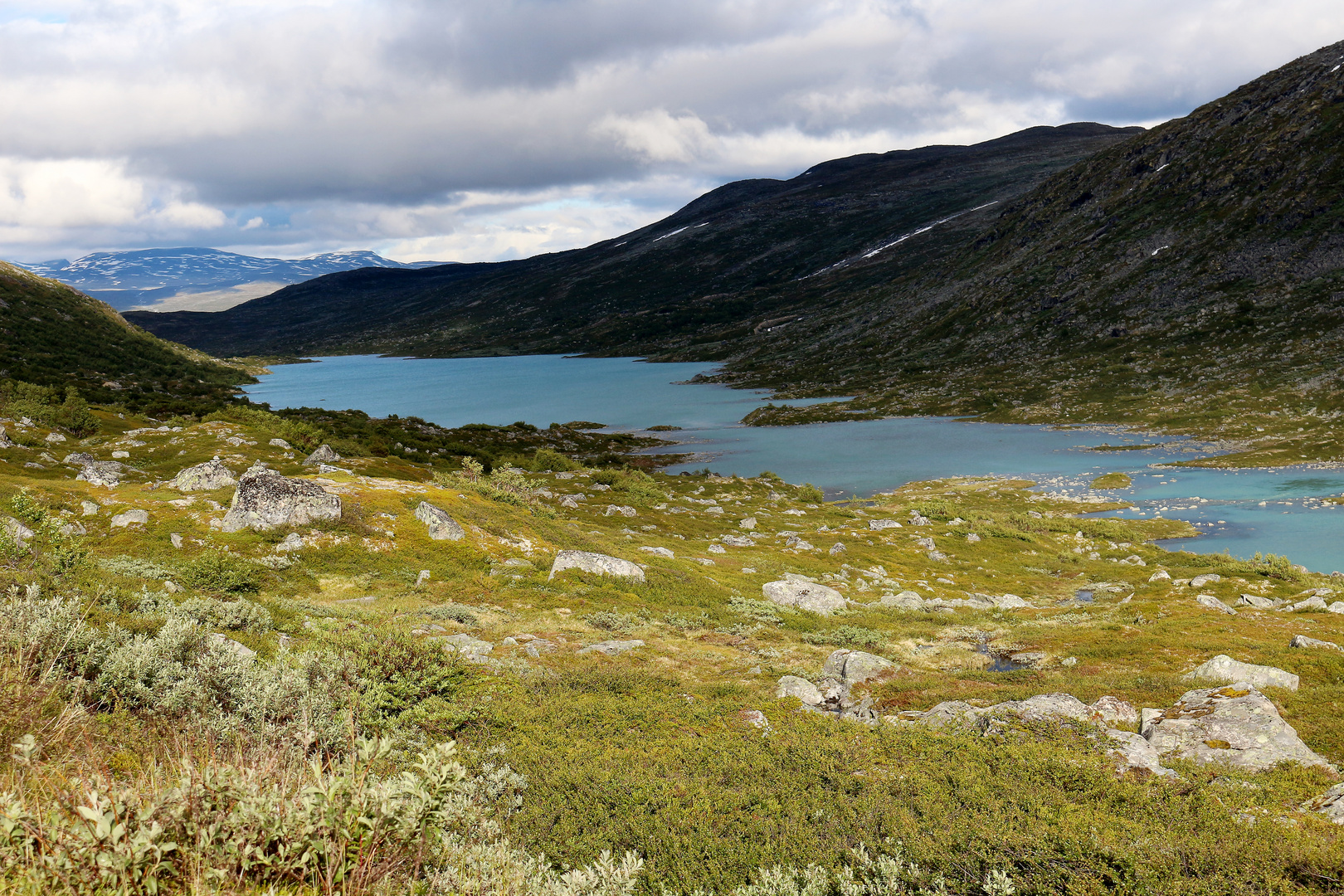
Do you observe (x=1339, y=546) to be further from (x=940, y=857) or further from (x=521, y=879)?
(x=521, y=879)

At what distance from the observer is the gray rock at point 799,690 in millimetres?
13328

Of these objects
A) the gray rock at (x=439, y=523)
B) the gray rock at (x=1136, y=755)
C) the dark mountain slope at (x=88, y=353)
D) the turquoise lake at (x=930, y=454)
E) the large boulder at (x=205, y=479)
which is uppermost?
the dark mountain slope at (x=88, y=353)

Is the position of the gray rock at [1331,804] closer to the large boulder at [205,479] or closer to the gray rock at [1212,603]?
the gray rock at [1212,603]

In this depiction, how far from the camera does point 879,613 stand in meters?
25.4

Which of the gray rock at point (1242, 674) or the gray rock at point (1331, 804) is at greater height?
the gray rock at point (1331, 804)

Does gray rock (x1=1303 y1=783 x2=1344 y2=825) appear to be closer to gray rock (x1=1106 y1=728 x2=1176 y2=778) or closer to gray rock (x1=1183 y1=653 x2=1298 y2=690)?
gray rock (x1=1106 y1=728 x2=1176 y2=778)

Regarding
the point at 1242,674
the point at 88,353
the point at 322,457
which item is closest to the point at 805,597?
the point at 1242,674

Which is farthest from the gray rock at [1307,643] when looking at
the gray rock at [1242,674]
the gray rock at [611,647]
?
the gray rock at [611,647]

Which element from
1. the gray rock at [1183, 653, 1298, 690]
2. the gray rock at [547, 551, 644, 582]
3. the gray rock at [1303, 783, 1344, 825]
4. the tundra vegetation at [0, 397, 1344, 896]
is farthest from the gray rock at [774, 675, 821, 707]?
the gray rock at [547, 551, 644, 582]

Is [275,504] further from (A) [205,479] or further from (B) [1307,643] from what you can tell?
(B) [1307,643]

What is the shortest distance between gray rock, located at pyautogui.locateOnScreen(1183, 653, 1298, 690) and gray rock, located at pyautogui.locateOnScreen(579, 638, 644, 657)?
12431mm

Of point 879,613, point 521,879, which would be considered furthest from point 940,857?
point 879,613

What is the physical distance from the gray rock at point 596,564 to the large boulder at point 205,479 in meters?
14.8

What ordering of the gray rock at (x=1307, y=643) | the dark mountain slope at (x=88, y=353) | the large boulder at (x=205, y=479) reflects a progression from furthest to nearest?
the dark mountain slope at (x=88, y=353)
the large boulder at (x=205, y=479)
the gray rock at (x=1307, y=643)
